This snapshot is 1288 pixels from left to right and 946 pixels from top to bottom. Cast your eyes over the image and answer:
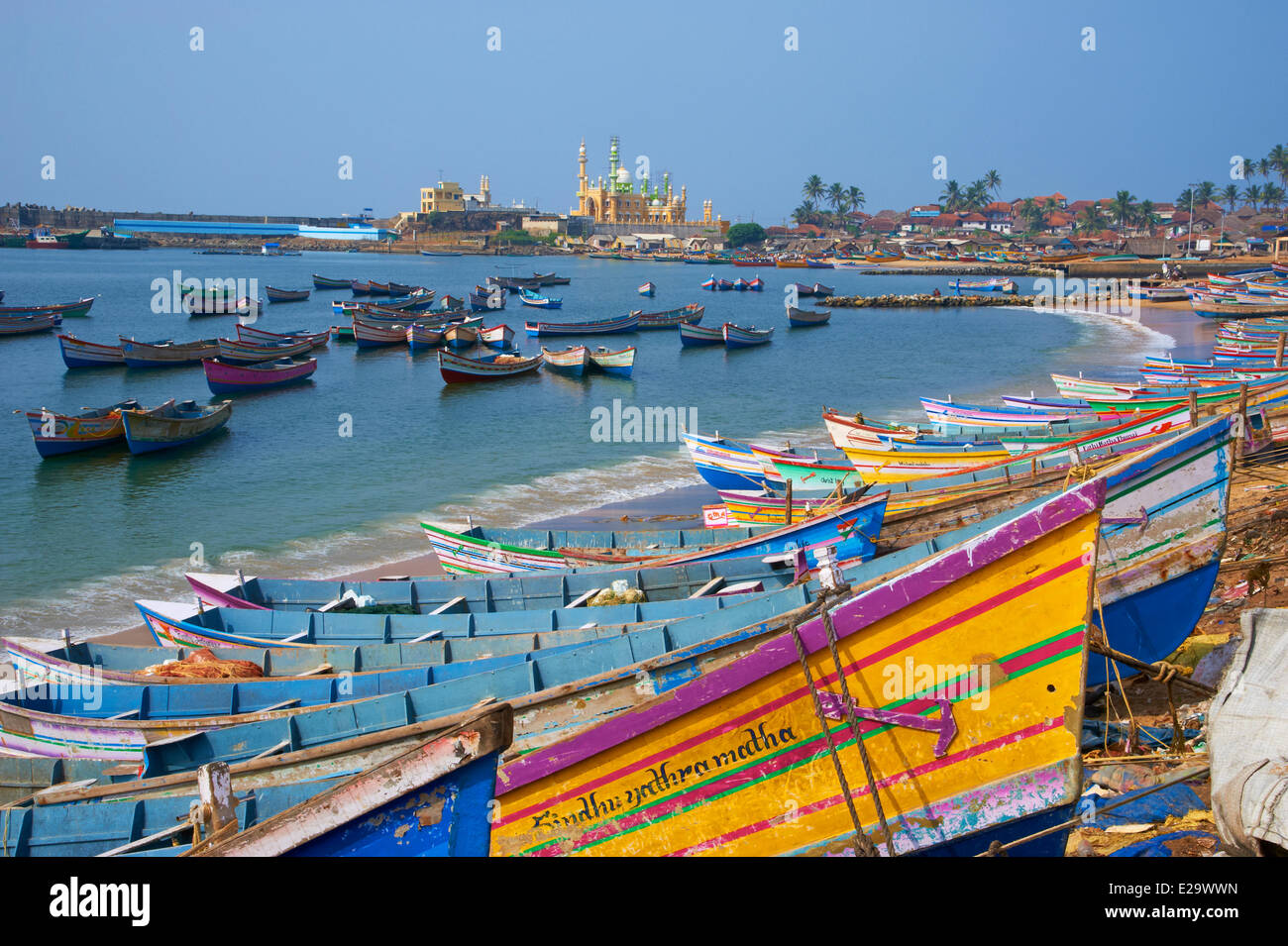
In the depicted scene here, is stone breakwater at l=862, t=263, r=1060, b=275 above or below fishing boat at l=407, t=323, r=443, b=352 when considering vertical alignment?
above

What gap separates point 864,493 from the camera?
13.2m

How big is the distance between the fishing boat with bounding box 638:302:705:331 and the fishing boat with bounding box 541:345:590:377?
15567 mm

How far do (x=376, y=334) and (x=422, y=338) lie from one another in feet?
10.9

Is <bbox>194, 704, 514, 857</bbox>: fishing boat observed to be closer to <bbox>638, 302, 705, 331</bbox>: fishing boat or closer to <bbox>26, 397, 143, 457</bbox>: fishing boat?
<bbox>26, 397, 143, 457</bbox>: fishing boat

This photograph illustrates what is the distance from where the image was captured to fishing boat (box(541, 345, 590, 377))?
40969 mm

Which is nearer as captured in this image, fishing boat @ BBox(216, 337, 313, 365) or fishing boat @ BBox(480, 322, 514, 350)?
fishing boat @ BBox(216, 337, 313, 365)

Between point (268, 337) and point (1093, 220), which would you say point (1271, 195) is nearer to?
point (1093, 220)

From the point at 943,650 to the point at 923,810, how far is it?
0.90 metres

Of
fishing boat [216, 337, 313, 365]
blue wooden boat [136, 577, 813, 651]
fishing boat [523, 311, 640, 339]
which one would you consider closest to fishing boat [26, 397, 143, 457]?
fishing boat [216, 337, 313, 365]

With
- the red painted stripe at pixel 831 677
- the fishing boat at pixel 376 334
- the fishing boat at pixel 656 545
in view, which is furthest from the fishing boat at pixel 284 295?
the red painted stripe at pixel 831 677

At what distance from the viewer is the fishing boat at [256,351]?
37.6 metres

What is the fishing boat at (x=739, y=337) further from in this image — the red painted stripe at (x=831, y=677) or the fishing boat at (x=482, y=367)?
the red painted stripe at (x=831, y=677)

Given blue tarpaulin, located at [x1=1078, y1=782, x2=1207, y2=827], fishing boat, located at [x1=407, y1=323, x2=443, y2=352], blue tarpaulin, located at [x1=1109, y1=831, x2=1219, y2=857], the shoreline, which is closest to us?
blue tarpaulin, located at [x1=1109, y1=831, x2=1219, y2=857]

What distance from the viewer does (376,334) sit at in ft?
164
